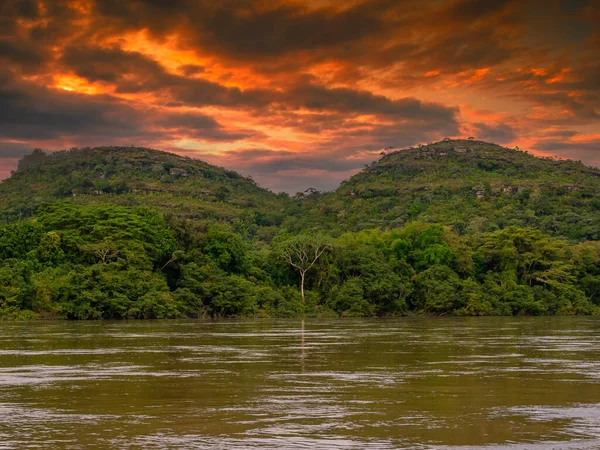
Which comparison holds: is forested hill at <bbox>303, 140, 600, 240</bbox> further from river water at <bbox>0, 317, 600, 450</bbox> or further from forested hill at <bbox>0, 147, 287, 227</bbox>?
river water at <bbox>0, 317, 600, 450</bbox>

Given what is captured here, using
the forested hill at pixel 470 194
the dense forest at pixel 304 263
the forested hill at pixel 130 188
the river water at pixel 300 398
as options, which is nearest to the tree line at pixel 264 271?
the dense forest at pixel 304 263

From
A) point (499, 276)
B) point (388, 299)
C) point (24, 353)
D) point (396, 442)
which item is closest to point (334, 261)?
point (388, 299)

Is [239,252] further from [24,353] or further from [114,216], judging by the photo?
[24,353]

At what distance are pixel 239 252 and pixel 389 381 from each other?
59819mm

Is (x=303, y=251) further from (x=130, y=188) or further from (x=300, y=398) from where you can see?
(x=130, y=188)

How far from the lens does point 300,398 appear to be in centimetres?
1616

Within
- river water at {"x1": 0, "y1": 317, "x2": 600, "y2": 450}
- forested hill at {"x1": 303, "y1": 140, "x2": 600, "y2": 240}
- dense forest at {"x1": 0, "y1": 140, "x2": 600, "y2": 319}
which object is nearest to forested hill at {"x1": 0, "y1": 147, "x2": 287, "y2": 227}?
dense forest at {"x1": 0, "y1": 140, "x2": 600, "y2": 319}

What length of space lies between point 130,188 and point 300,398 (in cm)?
15096

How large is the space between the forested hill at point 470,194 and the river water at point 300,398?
315 ft

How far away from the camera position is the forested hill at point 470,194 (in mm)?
126312

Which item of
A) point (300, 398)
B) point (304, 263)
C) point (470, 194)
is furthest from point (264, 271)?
point (470, 194)

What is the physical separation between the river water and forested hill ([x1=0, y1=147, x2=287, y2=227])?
4375 inches

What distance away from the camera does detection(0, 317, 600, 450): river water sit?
12.0 m

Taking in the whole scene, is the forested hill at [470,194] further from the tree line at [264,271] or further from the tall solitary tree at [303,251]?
the tall solitary tree at [303,251]
